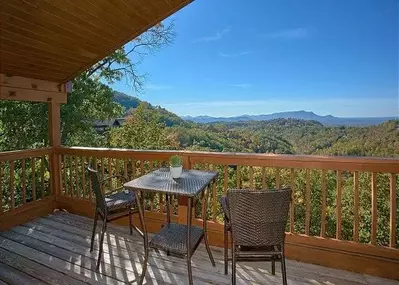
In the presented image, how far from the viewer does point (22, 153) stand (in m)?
3.77

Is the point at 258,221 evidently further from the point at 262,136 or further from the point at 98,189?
the point at 262,136

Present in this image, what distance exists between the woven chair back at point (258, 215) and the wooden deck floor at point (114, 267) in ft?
2.18

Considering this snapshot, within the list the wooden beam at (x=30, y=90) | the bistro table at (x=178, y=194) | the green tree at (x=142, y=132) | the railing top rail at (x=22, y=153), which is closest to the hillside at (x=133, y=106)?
the green tree at (x=142, y=132)

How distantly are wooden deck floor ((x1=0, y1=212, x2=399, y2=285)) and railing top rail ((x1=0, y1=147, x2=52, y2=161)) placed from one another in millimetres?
1044

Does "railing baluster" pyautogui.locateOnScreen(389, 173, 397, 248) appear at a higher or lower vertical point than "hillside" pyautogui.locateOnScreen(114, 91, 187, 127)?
lower

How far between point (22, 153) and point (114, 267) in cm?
242

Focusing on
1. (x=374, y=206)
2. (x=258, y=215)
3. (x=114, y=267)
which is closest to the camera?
(x=258, y=215)

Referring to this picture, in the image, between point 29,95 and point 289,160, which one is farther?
point 29,95

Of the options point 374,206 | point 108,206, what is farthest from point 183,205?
point 374,206

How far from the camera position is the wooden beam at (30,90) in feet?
11.4

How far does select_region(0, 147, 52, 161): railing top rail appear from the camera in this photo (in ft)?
11.6

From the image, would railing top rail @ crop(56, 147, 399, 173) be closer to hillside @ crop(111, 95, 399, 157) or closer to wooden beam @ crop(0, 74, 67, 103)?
wooden beam @ crop(0, 74, 67, 103)

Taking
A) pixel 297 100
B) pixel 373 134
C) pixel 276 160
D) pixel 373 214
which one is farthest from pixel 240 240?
pixel 297 100

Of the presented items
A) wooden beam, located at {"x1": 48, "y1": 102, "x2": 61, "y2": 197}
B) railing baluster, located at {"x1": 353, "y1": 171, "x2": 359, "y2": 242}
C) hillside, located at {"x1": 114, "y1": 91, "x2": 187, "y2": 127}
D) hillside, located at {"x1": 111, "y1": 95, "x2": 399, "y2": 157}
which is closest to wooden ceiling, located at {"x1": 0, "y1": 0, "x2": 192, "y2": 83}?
wooden beam, located at {"x1": 48, "y1": 102, "x2": 61, "y2": 197}
